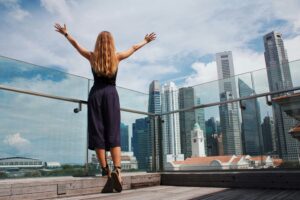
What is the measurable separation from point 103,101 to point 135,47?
2.12 feet

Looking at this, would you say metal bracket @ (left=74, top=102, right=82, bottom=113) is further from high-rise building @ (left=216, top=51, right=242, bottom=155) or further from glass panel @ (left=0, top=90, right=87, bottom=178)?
high-rise building @ (left=216, top=51, right=242, bottom=155)

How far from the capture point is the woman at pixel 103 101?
2.42 m

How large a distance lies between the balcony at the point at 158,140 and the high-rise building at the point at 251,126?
12 mm

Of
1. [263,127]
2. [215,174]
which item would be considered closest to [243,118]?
[263,127]

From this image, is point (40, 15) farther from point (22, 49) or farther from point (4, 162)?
point (4, 162)

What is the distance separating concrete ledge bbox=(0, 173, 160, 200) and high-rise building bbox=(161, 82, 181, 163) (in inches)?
42.0

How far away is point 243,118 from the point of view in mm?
3492

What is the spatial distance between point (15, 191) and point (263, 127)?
2.77 metres

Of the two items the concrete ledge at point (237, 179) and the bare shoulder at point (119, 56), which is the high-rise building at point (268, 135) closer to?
the concrete ledge at point (237, 179)

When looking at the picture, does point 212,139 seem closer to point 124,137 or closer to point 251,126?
point 251,126

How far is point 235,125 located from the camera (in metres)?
3.49

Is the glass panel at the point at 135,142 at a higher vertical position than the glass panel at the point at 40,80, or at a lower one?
lower

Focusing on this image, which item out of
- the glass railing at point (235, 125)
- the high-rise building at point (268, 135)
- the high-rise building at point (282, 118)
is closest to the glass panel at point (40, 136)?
the glass railing at point (235, 125)

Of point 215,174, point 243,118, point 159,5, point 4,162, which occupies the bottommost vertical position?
point 215,174
